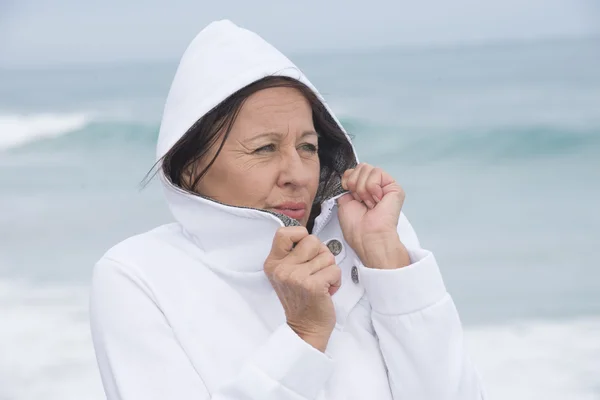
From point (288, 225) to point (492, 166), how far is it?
909cm

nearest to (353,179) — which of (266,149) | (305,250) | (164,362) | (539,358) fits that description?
(266,149)

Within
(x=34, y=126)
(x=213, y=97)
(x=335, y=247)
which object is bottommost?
(x=34, y=126)

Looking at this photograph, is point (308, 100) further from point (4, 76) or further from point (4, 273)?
point (4, 76)

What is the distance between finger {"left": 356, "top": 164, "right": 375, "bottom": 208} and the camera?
2.50 m

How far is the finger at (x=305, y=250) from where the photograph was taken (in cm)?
220

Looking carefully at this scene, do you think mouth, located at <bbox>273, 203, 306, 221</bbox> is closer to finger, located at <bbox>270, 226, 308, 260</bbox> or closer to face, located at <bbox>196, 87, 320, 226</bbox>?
face, located at <bbox>196, 87, 320, 226</bbox>

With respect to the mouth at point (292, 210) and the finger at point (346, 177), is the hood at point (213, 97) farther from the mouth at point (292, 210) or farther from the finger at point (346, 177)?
the finger at point (346, 177)

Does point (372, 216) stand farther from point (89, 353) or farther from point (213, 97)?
point (89, 353)

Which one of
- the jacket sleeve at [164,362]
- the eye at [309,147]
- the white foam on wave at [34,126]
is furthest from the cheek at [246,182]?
the white foam on wave at [34,126]

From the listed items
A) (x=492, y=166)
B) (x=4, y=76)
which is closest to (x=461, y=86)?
(x=492, y=166)

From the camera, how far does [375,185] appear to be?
2.50 m

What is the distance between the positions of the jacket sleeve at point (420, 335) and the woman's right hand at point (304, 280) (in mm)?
164

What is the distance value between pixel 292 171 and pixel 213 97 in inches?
9.5

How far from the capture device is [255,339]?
2316 millimetres
